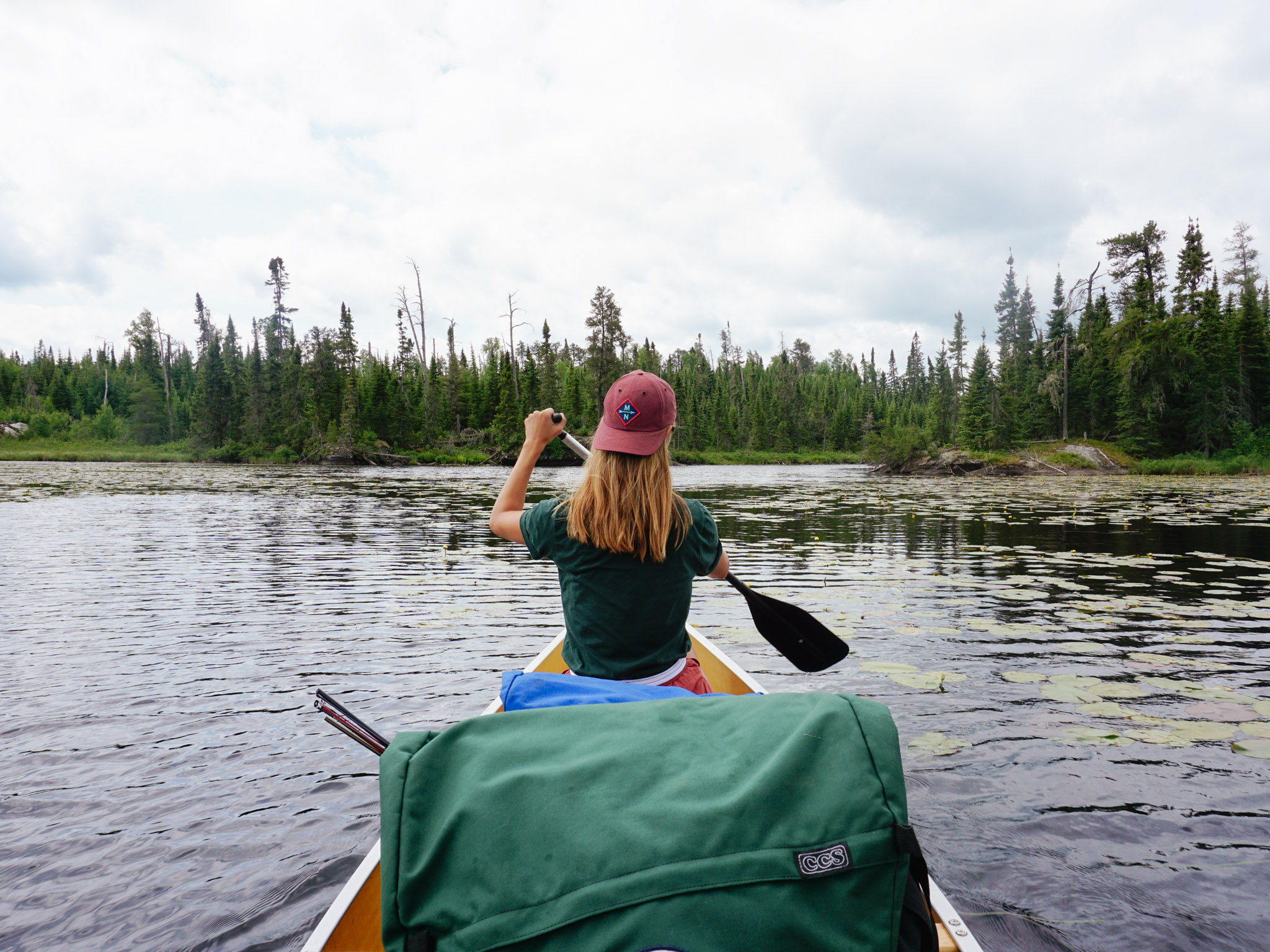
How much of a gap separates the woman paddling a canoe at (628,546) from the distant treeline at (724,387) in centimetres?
3957

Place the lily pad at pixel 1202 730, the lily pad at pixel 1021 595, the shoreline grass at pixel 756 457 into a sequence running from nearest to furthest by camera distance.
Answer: the lily pad at pixel 1202 730, the lily pad at pixel 1021 595, the shoreline grass at pixel 756 457

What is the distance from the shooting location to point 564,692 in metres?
1.72

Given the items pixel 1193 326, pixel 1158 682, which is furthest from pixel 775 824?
pixel 1193 326

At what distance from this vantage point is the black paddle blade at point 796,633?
3.75 m

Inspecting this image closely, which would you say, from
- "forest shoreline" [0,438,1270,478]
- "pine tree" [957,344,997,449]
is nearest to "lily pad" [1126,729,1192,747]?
"forest shoreline" [0,438,1270,478]

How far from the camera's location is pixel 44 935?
2449mm

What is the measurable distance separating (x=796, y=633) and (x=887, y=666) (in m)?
1.78

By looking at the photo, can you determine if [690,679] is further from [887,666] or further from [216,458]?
[216,458]

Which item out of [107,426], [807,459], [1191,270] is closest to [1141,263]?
[1191,270]

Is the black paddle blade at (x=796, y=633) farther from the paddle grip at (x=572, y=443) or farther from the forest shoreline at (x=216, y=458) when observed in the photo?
the forest shoreline at (x=216, y=458)

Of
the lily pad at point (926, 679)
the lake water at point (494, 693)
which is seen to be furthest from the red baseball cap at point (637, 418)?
the lily pad at point (926, 679)

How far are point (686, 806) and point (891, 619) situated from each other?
5902 millimetres

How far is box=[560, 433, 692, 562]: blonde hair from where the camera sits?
2.26 meters

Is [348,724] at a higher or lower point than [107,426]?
lower
